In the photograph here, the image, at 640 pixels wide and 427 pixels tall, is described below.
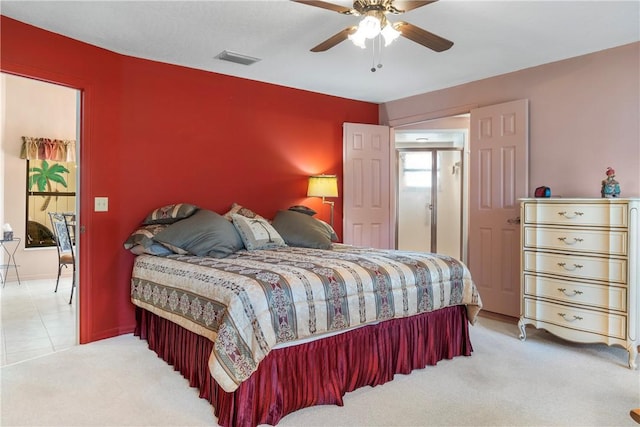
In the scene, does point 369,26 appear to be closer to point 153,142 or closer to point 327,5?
point 327,5

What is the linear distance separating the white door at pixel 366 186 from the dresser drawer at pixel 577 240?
2017mm

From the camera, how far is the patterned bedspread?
2057 millimetres

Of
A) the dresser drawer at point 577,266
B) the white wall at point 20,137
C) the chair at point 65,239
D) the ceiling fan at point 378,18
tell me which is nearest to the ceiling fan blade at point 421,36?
the ceiling fan at point 378,18

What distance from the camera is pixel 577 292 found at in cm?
317

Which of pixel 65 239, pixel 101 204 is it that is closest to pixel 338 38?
pixel 101 204

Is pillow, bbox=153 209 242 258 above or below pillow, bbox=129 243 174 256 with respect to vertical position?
above

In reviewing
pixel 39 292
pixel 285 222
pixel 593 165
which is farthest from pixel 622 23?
pixel 39 292

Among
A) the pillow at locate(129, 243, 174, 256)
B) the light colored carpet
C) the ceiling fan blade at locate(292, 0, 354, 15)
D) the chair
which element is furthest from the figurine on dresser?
the chair

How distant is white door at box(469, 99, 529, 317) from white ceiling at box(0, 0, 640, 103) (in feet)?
1.63

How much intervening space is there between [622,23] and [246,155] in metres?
3.25

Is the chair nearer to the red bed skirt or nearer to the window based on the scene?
the window

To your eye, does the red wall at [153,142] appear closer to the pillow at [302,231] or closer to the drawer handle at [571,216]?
the pillow at [302,231]

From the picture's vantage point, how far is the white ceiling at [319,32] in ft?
9.04

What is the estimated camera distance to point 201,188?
13.3 ft
